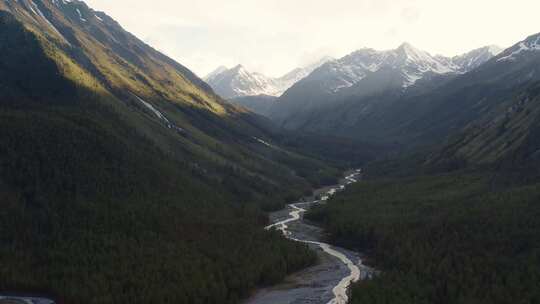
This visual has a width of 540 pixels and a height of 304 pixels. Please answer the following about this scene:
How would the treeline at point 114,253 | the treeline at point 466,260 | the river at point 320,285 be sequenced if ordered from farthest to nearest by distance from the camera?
1. the river at point 320,285
2. the treeline at point 114,253
3. the treeline at point 466,260

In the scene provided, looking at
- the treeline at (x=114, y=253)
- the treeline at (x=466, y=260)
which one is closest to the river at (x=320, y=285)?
the treeline at (x=114, y=253)

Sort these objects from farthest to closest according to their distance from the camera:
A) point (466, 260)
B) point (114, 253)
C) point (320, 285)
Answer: point (114, 253), point (320, 285), point (466, 260)

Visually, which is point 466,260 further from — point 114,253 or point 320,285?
point 114,253

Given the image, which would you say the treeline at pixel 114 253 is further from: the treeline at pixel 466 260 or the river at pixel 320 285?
the treeline at pixel 466 260

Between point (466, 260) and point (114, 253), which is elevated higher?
point (466, 260)

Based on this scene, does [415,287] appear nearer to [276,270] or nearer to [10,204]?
[276,270]

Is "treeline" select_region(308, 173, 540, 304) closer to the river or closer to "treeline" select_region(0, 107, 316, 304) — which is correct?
the river

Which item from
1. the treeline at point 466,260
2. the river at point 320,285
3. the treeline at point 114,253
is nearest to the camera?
the treeline at point 466,260

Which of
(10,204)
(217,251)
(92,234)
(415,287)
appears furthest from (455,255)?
(10,204)

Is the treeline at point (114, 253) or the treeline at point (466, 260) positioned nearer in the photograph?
the treeline at point (466, 260)

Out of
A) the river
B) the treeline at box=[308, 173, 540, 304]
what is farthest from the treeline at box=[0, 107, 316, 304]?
the treeline at box=[308, 173, 540, 304]

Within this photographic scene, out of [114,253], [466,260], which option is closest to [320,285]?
[466,260]
